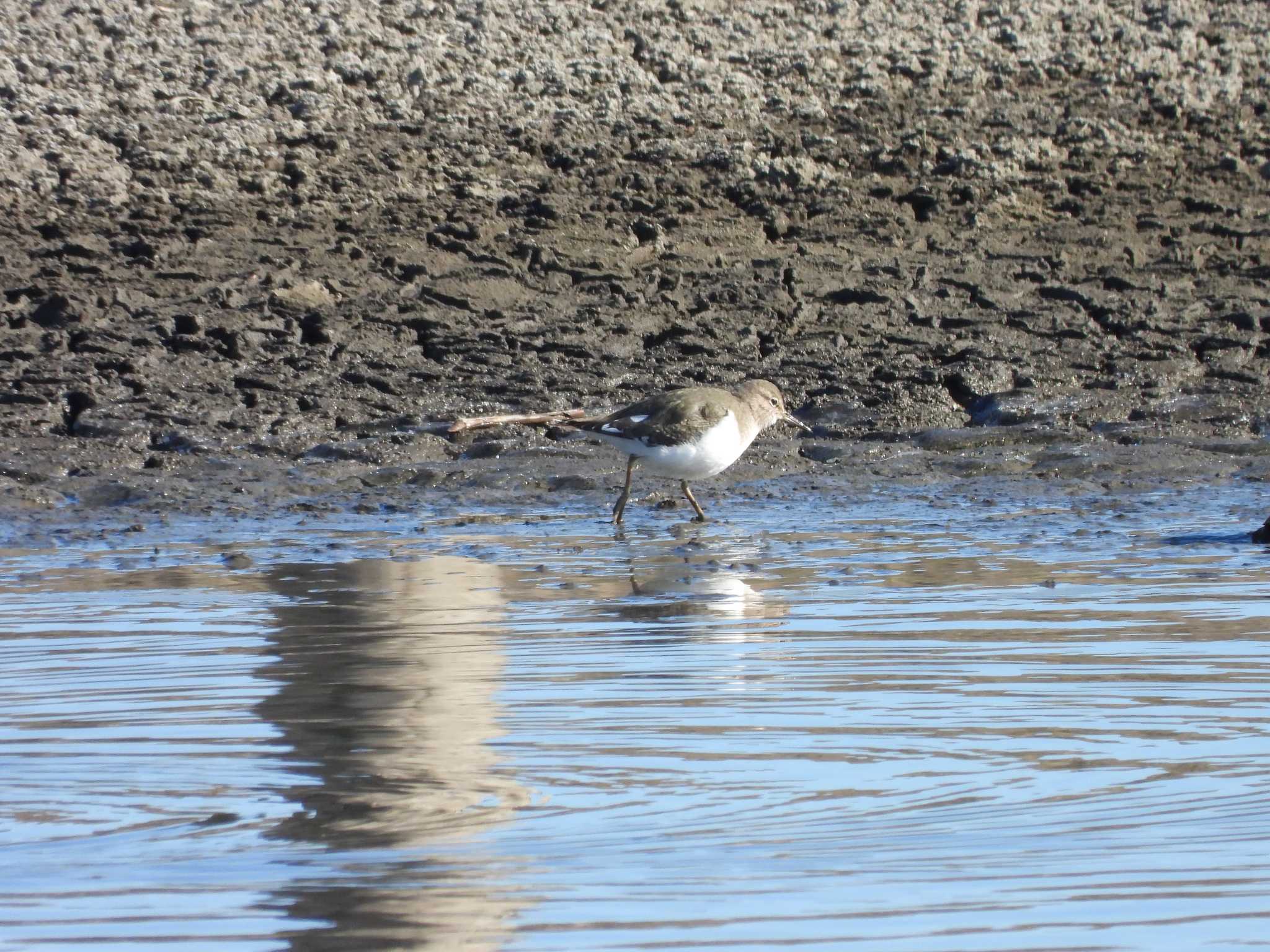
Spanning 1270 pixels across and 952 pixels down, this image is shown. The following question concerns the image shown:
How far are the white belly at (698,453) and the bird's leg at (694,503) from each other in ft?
0.24

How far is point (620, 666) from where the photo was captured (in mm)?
5832

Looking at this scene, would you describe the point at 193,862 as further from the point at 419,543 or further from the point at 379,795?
the point at 419,543

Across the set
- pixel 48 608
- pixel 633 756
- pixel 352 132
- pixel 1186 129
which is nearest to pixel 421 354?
pixel 352 132

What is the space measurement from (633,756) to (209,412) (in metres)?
6.56

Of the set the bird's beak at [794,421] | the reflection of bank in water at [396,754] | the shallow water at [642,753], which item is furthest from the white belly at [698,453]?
the reflection of bank in water at [396,754]

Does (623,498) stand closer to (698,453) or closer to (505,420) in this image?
(698,453)

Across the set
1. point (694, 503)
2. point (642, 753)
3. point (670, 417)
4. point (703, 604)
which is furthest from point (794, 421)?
point (642, 753)

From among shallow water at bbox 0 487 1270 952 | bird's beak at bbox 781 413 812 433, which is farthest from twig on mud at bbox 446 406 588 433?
shallow water at bbox 0 487 1270 952

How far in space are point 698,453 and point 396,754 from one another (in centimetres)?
468

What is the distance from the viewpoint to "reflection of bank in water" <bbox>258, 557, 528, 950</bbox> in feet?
12.0

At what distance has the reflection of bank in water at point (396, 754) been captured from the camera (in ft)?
12.0

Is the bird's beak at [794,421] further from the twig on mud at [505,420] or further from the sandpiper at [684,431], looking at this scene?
the twig on mud at [505,420]

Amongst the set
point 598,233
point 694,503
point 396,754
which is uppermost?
point 598,233

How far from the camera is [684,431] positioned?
9289 millimetres
